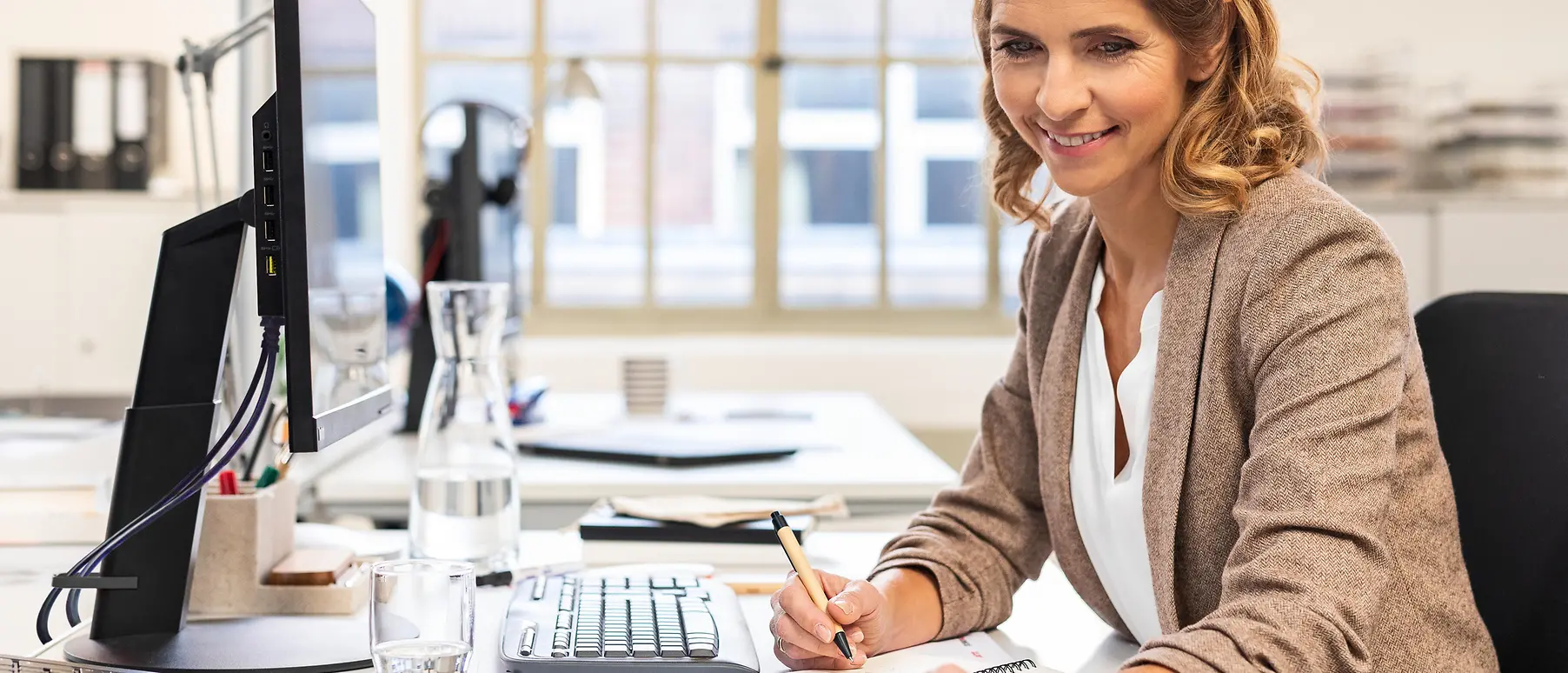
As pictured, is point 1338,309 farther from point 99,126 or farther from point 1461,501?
point 99,126

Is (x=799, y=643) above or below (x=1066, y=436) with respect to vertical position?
below

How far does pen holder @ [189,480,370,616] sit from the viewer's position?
122cm

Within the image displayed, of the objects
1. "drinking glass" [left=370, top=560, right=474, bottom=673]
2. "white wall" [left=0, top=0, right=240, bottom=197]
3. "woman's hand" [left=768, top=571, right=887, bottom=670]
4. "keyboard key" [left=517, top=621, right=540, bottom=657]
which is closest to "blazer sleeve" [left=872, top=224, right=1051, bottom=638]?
"woman's hand" [left=768, top=571, right=887, bottom=670]

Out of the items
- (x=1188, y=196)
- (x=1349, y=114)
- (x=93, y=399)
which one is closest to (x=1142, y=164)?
(x=1188, y=196)

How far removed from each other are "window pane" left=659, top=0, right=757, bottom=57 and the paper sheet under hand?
3.52 m

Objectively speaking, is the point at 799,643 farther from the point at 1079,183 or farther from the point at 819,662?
the point at 1079,183

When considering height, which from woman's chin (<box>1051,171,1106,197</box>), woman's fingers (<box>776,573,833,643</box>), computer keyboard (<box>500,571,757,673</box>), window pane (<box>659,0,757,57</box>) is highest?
window pane (<box>659,0,757,57</box>)

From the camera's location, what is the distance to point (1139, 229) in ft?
4.11

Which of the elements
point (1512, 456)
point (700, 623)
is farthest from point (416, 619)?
point (1512, 456)

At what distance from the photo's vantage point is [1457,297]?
1.33 meters

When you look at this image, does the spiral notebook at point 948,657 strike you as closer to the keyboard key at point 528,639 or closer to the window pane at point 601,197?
the keyboard key at point 528,639

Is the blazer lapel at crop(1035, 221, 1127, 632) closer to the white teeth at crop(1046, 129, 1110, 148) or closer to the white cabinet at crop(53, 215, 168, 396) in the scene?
the white teeth at crop(1046, 129, 1110, 148)

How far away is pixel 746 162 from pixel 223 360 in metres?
3.97

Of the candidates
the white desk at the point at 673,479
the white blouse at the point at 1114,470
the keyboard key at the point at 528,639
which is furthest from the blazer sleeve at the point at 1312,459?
the white desk at the point at 673,479
